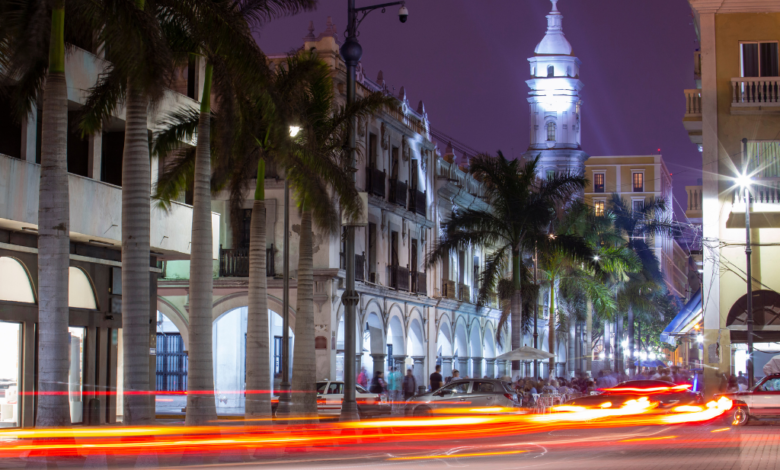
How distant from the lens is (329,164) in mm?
22547

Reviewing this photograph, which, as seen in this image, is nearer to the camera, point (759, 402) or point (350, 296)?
point (350, 296)

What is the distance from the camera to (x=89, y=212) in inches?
862

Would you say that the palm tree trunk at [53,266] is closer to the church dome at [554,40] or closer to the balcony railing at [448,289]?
the balcony railing at [448,289]

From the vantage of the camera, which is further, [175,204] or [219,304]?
[219,304]

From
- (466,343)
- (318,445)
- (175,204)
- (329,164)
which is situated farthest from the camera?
(466,343)

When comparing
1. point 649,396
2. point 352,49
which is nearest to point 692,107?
point 649,396

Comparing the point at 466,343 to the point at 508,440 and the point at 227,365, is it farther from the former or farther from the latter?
the point at 508,440

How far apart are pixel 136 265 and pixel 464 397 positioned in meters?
12.6

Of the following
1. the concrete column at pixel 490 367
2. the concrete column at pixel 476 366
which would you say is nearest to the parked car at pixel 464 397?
the concrete column at pixel 476 366

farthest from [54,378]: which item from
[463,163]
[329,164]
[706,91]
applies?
[463,163]

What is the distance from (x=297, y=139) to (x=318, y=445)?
692cm

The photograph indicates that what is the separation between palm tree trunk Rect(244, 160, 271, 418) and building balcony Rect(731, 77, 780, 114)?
20.1m

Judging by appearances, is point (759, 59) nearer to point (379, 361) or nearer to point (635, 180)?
point (379, 361)

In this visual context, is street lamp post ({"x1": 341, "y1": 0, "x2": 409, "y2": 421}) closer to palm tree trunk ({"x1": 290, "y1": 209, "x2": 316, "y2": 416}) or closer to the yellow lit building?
palm tree trunk ({"x1": 290, "y1": 209, "x2": 316, "y2": 416})
